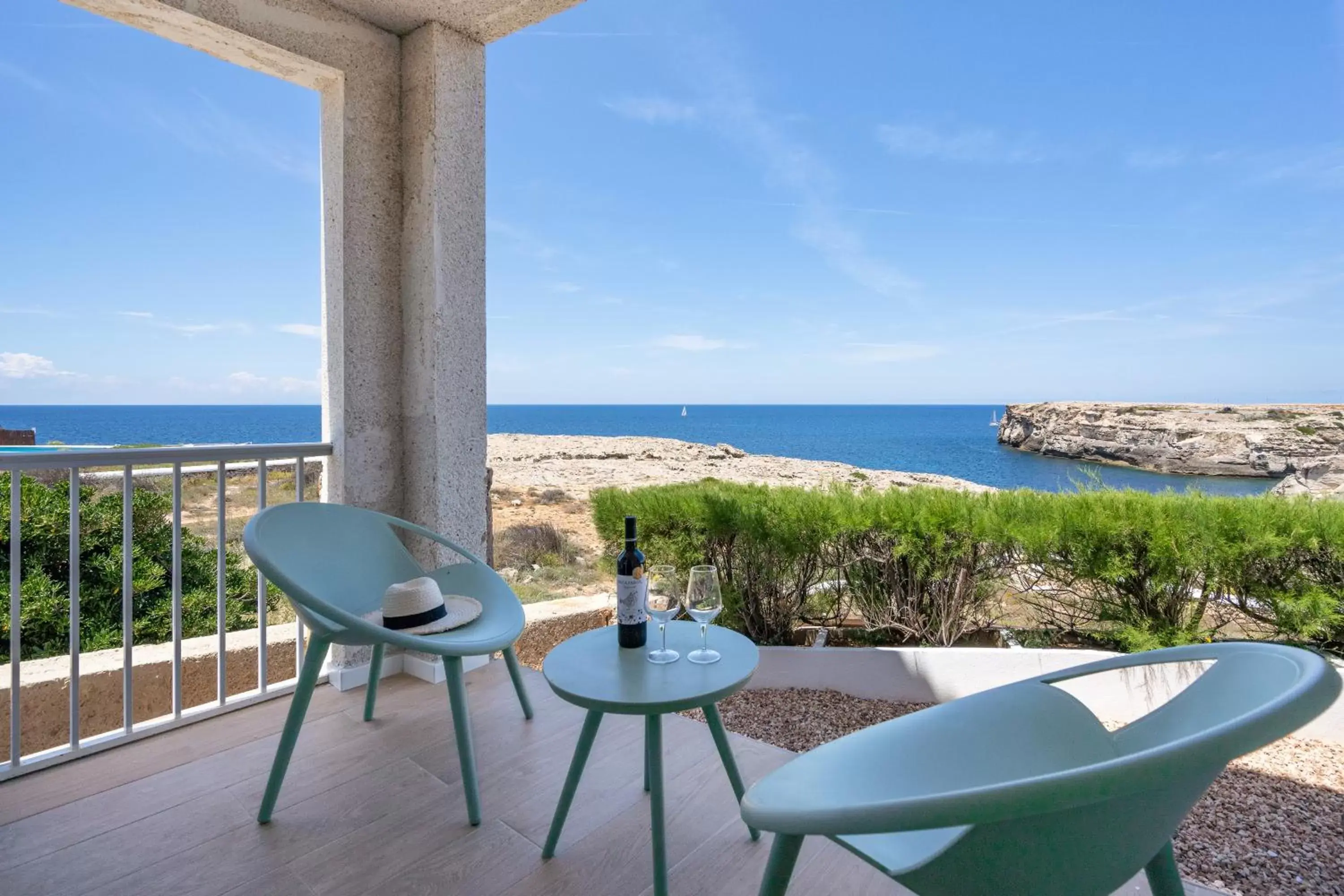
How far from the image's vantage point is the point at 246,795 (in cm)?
178

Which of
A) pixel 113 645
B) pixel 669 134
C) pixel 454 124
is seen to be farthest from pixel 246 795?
pixel 669 134

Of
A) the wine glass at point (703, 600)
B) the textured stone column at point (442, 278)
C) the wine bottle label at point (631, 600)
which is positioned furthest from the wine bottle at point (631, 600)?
the textured stone column at point (442, 278)

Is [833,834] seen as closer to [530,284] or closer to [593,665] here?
[593,665]

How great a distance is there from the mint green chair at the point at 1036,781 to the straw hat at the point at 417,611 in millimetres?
1147

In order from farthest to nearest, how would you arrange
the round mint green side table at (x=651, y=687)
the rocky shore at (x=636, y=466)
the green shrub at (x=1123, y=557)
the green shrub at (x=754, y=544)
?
the rocky shore at (x=636, y=466), the green shrub at (x=754, y=544), the green shrub at (x=1123, y=557), the round mint green side table at (x=651, y=687)

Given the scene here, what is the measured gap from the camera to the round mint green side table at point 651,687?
1283 mm

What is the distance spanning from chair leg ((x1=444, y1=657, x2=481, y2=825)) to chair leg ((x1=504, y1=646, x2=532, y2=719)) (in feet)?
1.50

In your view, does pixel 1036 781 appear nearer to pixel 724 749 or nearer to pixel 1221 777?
pixel 724 749

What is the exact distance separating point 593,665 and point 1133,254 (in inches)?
990

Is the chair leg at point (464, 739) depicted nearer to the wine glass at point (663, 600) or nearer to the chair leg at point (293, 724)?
the chair leg at point (293, 724)

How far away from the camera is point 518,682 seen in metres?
2.19

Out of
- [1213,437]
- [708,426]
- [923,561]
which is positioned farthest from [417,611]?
[708,426]

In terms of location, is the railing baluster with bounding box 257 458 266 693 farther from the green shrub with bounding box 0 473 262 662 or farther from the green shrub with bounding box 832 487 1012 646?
the green shrub with bounding box 832 487 1012 646

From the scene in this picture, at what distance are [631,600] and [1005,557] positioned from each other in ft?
7.15
